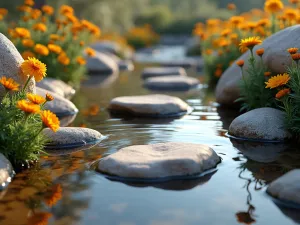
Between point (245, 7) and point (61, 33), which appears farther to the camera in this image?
point (245, 7)

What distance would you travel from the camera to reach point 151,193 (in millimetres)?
4578

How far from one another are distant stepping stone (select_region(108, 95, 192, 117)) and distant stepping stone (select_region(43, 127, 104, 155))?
1.88 metres

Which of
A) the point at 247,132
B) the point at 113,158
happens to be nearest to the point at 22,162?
the point at 113,158

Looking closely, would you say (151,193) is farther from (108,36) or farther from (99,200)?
(108,36)

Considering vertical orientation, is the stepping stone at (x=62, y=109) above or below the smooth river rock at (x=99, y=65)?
above

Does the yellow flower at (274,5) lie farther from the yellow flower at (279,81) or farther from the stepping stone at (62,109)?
the stepping stone at (62,109)

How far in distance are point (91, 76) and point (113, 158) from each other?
383 inches

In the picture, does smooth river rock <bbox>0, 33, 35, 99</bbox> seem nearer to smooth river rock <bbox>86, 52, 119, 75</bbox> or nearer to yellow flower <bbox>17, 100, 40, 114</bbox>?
yellow flower <bbox>17, 100, 40, 114</bbox>

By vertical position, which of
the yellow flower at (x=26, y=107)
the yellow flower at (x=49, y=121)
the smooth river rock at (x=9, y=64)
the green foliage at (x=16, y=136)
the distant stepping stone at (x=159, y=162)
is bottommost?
the distant stepping stone at (x=159, y=162)

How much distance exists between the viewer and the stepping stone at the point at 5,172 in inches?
186

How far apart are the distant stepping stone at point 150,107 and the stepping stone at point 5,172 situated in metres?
3.50

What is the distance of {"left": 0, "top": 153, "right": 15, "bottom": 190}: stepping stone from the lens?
Answer: 4.71 m

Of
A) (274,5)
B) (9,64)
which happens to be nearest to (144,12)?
(274,5)

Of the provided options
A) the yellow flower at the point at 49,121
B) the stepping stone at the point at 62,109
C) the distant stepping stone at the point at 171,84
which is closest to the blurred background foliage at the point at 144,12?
the distant stepping stone at the point at 171,84
